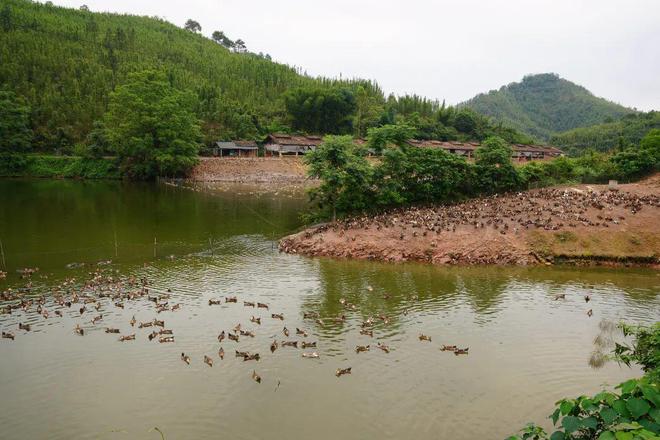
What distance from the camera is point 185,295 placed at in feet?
77.1

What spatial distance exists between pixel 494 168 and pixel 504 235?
12865 millimetres

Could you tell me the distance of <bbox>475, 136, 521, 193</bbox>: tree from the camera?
142 feet

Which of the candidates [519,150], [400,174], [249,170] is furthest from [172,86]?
[400,174]

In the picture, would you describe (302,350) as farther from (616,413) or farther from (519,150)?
(519,150)

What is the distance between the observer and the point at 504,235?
32.4 metres

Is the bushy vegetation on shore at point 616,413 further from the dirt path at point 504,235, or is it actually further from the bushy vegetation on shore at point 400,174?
the bushy vegetation on shore at point 400,174

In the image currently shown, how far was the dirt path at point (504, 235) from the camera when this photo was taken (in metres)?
31.1

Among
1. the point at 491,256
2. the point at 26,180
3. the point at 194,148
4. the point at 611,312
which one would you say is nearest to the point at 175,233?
the point at 491,256

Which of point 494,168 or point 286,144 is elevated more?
point 286,144

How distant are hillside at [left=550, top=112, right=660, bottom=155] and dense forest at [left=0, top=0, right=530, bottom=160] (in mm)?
20317

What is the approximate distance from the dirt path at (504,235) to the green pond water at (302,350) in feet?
5.00

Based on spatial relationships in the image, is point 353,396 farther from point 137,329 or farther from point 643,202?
point 643,202

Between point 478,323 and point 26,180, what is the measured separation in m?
71.8

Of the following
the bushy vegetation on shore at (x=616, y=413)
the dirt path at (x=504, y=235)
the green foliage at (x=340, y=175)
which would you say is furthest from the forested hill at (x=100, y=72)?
the bushy vegetation on shore at (x=616, y=413)
